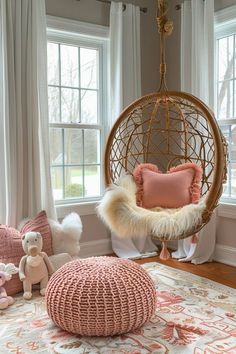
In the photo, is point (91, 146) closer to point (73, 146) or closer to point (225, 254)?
point (73, 146)

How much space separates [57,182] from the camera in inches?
148

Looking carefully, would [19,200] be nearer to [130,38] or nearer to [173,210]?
[173,210]

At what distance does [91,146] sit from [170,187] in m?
1.09

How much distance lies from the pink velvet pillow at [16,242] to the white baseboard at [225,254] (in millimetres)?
1582

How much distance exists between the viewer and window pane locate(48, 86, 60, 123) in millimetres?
3680

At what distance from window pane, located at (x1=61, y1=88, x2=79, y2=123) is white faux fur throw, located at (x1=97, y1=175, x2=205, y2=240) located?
1.19 metres

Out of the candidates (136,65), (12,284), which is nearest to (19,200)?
(12,284)

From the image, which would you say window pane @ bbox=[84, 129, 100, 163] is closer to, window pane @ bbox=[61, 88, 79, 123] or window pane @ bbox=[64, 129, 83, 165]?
window pane @ bbox=[64, 129, 83, 165]

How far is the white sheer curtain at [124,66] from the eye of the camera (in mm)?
3850

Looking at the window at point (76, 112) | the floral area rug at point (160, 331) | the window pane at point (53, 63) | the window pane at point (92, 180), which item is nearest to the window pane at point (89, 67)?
the window at point (76, 112)

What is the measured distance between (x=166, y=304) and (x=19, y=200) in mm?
1454

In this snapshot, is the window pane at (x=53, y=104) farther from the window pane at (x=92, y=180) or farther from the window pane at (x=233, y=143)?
the window pane at (x=233, y=143)

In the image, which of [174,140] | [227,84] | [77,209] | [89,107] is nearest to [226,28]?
[227,84]

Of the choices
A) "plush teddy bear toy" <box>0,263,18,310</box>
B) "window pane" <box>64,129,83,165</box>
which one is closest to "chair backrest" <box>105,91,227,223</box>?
"window pane" <box>64,129,83,165</box>
